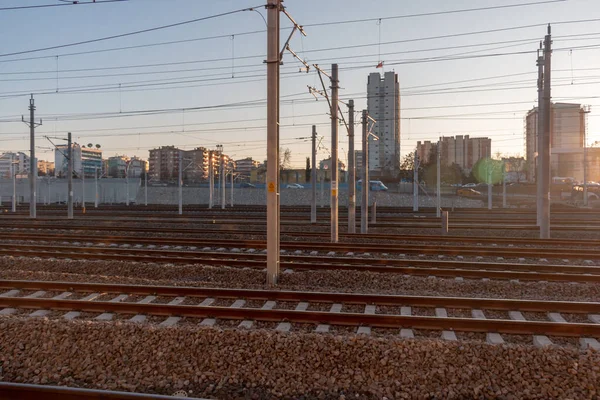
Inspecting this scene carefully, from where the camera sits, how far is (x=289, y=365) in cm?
594

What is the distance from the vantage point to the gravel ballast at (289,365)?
543cm

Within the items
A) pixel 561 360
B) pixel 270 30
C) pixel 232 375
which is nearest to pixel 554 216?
pixel 270 30

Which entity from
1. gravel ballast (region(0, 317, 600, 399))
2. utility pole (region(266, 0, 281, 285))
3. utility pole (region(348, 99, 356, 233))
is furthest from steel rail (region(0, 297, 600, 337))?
utility pole (region(348, 99, 356, 233))

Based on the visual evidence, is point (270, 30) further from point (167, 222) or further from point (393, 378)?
point (167, 222)

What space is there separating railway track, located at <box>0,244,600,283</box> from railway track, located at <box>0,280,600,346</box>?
2.76 metres

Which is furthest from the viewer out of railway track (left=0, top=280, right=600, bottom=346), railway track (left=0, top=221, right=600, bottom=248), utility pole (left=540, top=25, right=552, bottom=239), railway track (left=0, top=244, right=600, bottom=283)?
utility pole (left=540, top=25, right=552, bottom=239)

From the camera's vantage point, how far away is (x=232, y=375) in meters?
5.78

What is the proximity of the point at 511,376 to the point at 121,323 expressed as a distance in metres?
4.95

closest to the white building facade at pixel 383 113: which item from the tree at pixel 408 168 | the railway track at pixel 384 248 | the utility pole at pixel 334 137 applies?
the tree at pixel 408 168

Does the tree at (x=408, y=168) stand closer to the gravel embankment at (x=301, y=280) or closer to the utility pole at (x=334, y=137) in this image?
the utility pole at (x=334, y=137)

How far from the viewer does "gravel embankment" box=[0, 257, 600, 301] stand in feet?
32.3

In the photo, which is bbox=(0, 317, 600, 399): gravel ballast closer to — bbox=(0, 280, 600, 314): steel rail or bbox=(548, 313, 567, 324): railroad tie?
bbox=(548, 313, 567, 324): railroad tie

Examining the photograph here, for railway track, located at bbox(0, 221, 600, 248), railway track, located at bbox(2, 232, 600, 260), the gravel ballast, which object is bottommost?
the gravel ballast

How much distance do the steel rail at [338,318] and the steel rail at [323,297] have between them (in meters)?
1.10
